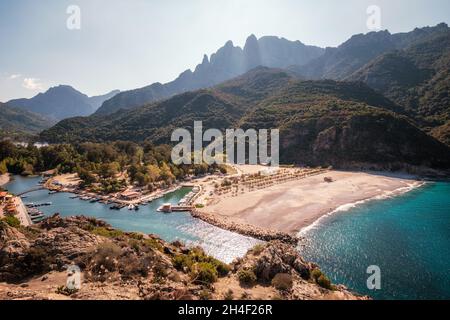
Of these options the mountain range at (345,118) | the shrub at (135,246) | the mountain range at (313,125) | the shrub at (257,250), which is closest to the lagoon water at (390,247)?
the shrub at (257,250)

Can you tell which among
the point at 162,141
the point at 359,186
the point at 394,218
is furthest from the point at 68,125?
the point at 394,218

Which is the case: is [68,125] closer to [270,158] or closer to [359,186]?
[270,158]

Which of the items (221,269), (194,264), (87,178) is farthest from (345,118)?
(194,264)

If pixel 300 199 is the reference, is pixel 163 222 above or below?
below

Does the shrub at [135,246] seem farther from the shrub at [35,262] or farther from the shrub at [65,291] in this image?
the shrub at [65,291]

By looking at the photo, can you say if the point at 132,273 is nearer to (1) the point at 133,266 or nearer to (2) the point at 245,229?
(1) the point at 133,266

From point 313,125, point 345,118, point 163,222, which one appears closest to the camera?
point 163,222
